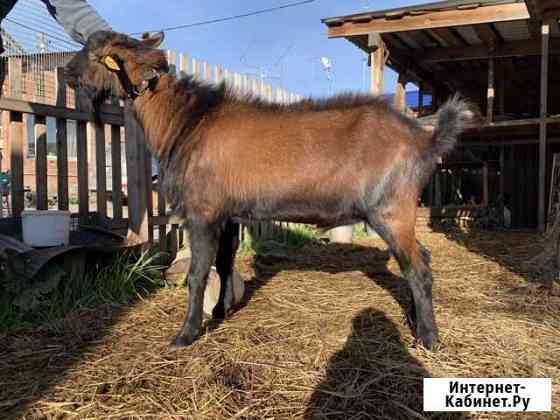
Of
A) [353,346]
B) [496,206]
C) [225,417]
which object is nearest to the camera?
[225,417]

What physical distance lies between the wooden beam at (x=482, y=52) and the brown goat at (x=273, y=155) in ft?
24.1

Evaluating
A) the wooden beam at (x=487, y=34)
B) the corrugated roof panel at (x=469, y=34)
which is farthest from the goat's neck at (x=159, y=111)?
the wooden beam at (x=487, y=34)

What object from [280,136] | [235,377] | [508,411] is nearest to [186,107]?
[280,136]

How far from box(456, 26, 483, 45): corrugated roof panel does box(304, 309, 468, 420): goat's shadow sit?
756 centimetres

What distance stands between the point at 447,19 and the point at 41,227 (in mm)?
7143

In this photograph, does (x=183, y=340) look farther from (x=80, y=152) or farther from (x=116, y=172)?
(x=116, y=172)

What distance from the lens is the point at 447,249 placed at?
6.91 metres

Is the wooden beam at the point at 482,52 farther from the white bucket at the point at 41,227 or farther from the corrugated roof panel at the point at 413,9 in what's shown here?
the white bucket at the point at 41,227

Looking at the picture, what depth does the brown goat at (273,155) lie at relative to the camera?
3004mm

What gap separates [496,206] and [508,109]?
4.15m

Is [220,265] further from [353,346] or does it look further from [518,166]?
[518,166]

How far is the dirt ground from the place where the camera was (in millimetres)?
2215

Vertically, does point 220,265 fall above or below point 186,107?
below

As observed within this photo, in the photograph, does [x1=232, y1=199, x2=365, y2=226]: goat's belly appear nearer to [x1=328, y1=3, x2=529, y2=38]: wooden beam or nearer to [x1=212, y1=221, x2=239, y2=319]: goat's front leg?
[x1=212, y1=221, x2=239, y2=319]: goat's front leg
